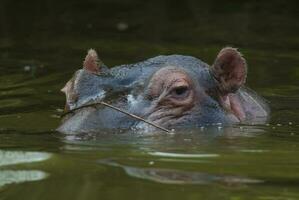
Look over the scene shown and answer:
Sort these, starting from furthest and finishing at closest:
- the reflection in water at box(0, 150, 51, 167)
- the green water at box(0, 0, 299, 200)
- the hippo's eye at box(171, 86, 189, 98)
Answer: the hippo's eye at box(171, 86, 189, 98) → the reflection in water at box(0, 150, 51, 167) → the green water at box(0, 0, 299, 200)

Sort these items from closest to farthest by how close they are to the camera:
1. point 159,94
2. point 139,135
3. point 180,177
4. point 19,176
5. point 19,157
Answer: point 180,177
point 19,176
point 19,157
point 139,135
point 159,94

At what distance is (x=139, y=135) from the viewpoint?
18.2ft

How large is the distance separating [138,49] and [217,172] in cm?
801

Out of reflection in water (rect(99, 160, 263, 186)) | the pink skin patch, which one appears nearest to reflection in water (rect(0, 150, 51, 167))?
reflection in water (rect(99, 160, 263, 186))

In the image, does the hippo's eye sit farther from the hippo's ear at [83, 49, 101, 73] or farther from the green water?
the hippo's ear at [83, 49, 101, 73]

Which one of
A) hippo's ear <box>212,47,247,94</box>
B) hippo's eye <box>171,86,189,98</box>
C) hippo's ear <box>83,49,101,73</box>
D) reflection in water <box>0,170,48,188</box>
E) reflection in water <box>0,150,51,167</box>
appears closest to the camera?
reflection in water <box>0,170,48,188</box>

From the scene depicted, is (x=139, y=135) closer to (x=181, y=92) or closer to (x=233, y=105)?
(x=181, y=92)

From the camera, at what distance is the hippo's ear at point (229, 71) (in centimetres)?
644

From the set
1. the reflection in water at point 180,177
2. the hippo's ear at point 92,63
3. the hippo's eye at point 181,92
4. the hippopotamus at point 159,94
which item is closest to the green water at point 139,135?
the reflection in water at point 180,177

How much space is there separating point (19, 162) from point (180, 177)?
38.3 inches

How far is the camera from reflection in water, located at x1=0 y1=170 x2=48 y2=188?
3.87 meters

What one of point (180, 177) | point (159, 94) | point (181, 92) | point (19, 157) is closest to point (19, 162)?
point (19, 157)

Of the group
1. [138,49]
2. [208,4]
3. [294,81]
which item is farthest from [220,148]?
[208,4]

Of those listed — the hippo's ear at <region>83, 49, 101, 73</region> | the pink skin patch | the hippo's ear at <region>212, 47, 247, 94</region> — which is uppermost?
the hippo's ear at <region>83, 49, 101, 73</region>
